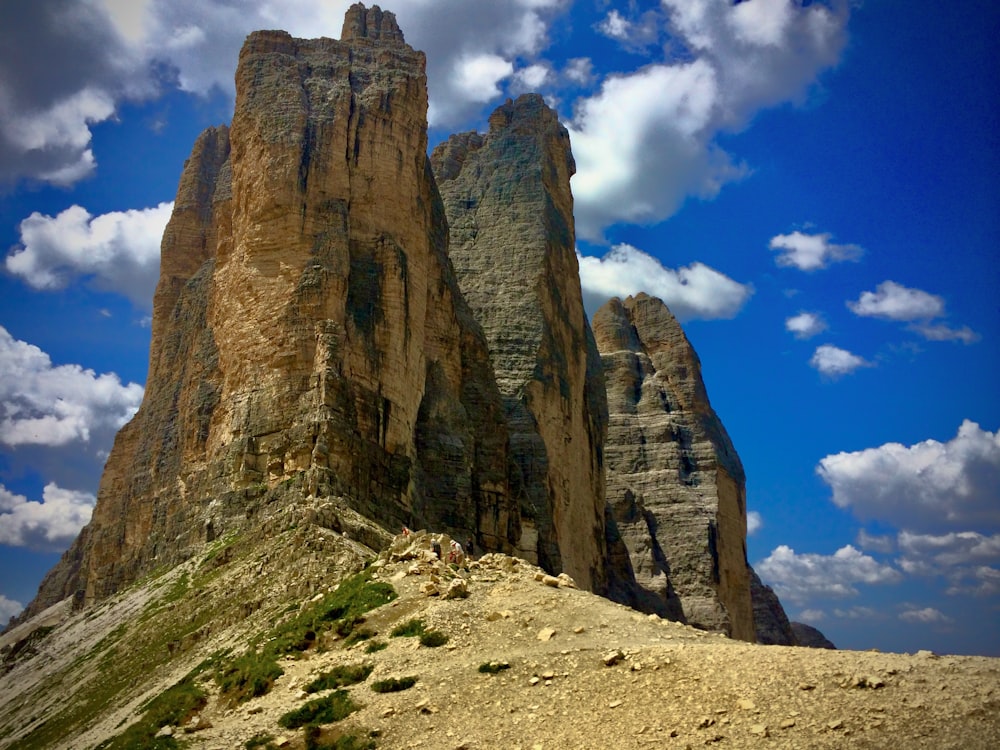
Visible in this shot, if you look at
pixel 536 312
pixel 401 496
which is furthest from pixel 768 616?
pixel 401 496

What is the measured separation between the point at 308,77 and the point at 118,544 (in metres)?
33.3

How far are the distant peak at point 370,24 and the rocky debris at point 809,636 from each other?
8568cm

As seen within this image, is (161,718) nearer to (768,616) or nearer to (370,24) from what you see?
(370,24)

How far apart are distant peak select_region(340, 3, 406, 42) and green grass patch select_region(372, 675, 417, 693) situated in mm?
50619

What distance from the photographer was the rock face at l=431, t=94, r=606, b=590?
6688 centimetres

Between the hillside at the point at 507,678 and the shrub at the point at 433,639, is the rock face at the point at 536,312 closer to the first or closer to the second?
the hillside at the point at 507,678

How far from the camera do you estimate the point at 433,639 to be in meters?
22.3

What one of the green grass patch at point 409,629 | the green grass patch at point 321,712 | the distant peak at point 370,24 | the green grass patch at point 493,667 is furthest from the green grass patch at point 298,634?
the distant peak at point 370,24

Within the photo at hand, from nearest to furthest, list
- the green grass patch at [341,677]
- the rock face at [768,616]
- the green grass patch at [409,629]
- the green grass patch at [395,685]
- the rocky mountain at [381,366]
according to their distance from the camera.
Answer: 1. the green grass patch at [395,685]
2. the green grass patch at [341,677]
3. the green grass patch at [409,629]
4. the rocky mountain at [381,366]
5. the rock face at [768,616]

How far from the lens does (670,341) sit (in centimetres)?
11031

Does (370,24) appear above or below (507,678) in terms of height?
above

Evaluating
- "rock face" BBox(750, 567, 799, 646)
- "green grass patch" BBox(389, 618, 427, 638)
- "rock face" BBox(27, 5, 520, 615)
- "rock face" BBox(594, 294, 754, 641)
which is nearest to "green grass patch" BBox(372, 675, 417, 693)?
"green grass patch" BBox(389, 618, 427, 638)

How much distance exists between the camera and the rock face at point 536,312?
66875mm

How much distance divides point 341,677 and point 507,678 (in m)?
3.88
